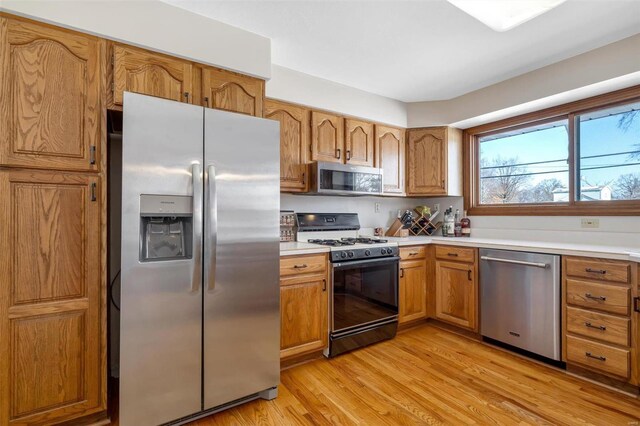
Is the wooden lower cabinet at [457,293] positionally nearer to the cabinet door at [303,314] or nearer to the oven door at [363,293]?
the oven door at [363,293]

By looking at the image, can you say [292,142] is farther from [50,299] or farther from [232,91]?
[50,299]

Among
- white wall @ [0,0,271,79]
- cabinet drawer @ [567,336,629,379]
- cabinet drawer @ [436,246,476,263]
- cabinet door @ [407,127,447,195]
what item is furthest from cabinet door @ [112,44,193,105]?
cabinet drawer @ [567,336,629,379]

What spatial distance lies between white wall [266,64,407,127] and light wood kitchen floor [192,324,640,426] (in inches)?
89.1

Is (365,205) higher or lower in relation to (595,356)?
higher

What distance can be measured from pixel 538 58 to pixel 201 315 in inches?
126

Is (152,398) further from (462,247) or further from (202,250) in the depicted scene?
(462,247)

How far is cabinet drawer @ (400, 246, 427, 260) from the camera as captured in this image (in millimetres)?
3025

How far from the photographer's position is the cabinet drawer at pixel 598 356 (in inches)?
79.0

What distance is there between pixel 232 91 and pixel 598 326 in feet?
9.77

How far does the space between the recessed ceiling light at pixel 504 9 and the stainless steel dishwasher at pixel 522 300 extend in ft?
5.55

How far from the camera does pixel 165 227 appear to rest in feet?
5.71

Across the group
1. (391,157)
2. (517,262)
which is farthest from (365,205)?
(517,262)

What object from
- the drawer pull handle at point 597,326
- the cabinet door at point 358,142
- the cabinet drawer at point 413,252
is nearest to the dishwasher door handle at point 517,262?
the drawer pull handle at point 597,326

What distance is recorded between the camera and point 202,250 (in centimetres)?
174
